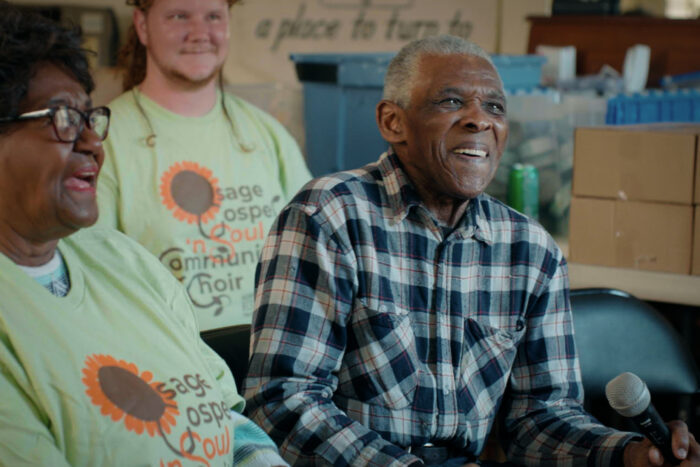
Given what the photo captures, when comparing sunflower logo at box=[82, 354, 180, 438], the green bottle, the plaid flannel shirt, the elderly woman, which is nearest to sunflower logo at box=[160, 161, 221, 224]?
the plaid flannel shirt

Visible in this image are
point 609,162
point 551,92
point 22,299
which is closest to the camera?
point 22,299

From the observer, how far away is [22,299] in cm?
115

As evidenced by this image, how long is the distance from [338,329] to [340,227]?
0.18 metres

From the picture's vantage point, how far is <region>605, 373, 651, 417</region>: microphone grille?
129cm

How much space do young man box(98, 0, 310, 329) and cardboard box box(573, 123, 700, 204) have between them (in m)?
0.85

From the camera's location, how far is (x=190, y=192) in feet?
8.13

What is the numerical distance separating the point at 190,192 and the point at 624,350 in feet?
4.03

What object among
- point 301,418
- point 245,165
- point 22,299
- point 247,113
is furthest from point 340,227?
point 247,113

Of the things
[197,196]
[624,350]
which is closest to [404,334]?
[624,350]

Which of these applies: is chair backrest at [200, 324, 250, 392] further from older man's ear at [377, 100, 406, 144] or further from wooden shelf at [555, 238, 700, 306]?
wooden shelf at [555, 238, 700, 306]

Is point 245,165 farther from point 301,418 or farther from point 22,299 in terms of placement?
point 22,299

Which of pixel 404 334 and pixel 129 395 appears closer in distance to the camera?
pixel 129 395

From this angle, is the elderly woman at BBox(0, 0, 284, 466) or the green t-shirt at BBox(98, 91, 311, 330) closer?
the elderly woman at BBox(0, 0, 284, 466)

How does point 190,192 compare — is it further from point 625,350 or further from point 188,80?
point 625,350
